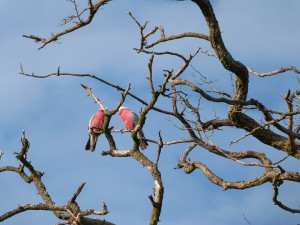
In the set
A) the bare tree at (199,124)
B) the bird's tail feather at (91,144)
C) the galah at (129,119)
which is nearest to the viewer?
the bare tree at (199,124)

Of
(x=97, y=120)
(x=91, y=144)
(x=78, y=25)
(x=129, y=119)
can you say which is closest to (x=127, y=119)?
(x=129, y=119)

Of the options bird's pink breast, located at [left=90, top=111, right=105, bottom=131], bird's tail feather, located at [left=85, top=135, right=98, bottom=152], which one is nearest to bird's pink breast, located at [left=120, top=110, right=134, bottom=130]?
bird's pink breast, located at [left=90, top=111, right=105, bottom=131]

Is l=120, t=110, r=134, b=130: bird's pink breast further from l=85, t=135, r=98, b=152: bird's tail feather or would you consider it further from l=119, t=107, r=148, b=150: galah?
l=85, t=135, r=98, b=152: bird's tail feather

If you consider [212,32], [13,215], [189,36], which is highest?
[189,36]

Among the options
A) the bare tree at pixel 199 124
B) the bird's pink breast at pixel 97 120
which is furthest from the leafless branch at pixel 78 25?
the bird's pink breast at pixel 97 120

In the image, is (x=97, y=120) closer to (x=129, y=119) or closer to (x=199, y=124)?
(x=129, y=119)

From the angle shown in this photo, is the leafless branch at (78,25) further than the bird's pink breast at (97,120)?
No

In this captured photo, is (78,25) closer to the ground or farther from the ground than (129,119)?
closer to the ground

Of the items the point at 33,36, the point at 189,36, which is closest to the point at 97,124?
the point at 33,36

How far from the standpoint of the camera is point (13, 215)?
5.10 metres

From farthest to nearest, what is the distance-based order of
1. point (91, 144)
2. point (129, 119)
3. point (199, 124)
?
point (129, 119), point (91, 144), point (199, 124)

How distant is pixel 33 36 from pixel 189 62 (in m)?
2.11

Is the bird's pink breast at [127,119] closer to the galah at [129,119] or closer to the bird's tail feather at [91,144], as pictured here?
the galah at [129,119]

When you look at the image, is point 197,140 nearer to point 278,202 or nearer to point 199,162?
point 199,162
